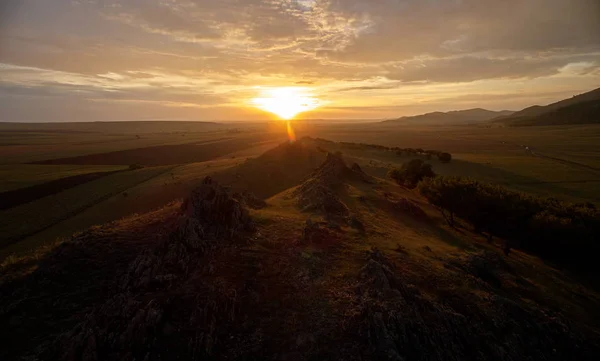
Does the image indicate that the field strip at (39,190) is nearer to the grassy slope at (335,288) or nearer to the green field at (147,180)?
the green field at (147,180)

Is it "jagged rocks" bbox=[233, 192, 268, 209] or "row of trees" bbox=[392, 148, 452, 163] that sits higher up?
"jagged rocks" bbox=[233, 192, 268, 209]

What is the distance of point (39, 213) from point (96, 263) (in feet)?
144

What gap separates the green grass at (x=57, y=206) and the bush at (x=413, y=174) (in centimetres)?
6234

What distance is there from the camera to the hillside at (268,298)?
17.2 m

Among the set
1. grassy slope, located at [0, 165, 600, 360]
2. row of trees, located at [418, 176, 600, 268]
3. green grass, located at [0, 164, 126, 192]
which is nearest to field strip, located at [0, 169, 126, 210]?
green grass, located at [0, 164, 126, 192]


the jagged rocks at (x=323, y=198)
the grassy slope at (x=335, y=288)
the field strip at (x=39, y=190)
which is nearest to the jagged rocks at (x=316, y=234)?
the grassy slope at (x=335, y=288)

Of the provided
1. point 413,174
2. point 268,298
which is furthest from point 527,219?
point 268,298

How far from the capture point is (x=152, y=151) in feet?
491

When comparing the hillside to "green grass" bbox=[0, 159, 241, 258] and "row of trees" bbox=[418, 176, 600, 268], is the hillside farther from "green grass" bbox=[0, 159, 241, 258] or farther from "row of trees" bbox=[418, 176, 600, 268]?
"green grass" bbox=[0, 159, 241, 258]

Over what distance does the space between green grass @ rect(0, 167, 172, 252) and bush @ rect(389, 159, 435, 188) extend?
2454 inches

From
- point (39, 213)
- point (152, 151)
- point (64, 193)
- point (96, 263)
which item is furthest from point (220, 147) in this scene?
point (96, 263)

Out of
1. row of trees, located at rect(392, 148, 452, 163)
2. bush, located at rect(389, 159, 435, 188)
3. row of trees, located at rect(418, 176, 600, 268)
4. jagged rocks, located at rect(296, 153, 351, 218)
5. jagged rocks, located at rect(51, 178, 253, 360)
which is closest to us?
jagged rocks, located at rect(51, 178, 253, 360)

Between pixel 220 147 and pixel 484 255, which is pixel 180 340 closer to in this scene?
pixel 484 255

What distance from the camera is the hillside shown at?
56.4 ft
